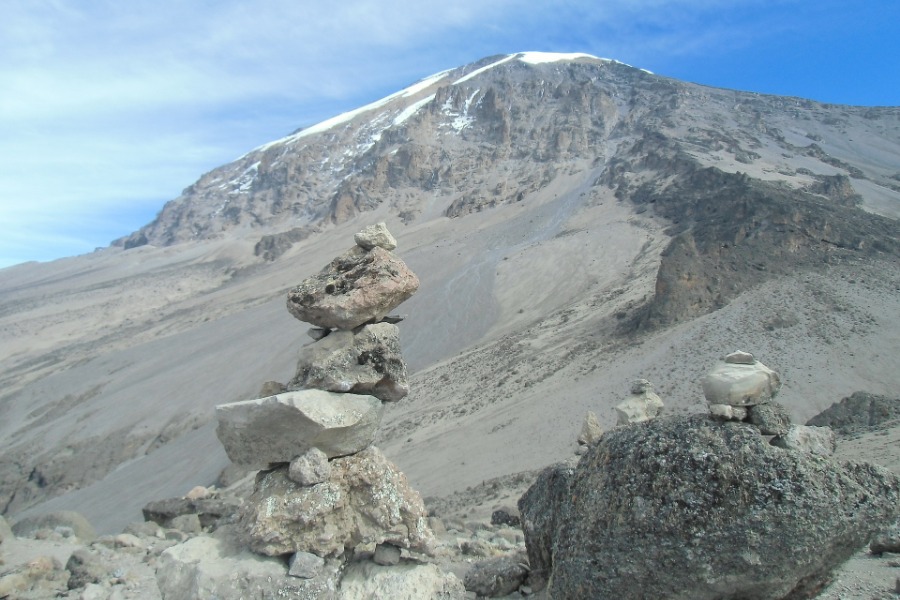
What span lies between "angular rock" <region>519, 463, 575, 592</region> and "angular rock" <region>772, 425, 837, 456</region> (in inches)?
71.9

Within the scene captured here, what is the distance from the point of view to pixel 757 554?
4117 millimetres

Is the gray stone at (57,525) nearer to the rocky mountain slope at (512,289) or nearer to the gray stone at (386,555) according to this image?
the gray stone at (386,555)

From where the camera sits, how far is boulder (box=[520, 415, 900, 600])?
412 cm

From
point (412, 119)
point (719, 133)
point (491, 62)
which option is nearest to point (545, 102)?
point (412, 119)

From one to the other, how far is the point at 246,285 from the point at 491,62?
10598 centimetres

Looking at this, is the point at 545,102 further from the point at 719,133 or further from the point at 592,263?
the point at 592,263

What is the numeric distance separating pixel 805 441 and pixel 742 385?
24.2 inches

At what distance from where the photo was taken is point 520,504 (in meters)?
6.66

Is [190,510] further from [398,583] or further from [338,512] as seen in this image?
[398,583]

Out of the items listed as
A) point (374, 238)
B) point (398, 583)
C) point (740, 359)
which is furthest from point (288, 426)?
point (740, 359)

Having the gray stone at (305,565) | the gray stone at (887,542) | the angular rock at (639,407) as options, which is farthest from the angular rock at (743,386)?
the angular rock at (639,407)

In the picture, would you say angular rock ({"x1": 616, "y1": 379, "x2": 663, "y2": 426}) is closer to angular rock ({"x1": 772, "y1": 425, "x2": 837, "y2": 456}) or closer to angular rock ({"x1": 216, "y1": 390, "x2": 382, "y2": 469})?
angular rock ({"x1": 772, "y1": 425, "x2": 837, "y2": 456})

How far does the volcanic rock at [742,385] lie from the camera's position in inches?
181

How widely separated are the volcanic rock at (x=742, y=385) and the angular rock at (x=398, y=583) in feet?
9.29
